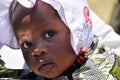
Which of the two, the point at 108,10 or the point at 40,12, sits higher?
the point at 40,12

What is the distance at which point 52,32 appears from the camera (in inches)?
37.1

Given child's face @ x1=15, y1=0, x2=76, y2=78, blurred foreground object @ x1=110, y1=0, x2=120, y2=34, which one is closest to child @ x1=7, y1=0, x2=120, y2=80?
child's face @ x1=15, y1=0, x2=76, y2=78

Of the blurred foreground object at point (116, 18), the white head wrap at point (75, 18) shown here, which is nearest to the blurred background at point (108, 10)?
the blurred foreground object at point (116, 18)

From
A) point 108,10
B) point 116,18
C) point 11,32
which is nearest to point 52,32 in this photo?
point 11,32

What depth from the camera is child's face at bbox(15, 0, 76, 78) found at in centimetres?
93

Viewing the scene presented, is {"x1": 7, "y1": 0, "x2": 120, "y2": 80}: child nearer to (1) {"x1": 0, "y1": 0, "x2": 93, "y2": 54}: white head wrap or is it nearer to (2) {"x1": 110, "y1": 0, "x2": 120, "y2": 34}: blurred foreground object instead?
(1) {"x1": 0, "y1": 0, "x2": 93, "y2": 54}: white head wrap

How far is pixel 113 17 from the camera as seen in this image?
212cm

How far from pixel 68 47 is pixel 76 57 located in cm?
5

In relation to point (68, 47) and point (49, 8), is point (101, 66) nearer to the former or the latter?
point (68, 47)

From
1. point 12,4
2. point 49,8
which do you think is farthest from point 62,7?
point 12,4

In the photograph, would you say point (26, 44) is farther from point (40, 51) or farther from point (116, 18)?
point (116, 18)

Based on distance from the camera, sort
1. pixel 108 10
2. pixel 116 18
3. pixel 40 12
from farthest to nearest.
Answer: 1. pixel 108 10
2. pixel 116 18
3. pixel 40 12

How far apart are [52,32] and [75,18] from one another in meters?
0.07

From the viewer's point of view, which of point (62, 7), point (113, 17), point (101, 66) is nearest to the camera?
point (62, 7)
